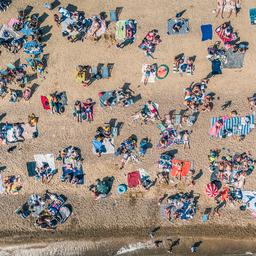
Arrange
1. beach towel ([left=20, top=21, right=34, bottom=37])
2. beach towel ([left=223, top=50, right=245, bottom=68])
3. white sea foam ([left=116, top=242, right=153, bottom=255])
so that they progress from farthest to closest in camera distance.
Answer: white sea foam ([left=116, top=242, right=153, bottom=255]) → beach towel ([left=20, top=21, right=34, bottom=37]) → beach towel ([left=223, top=50, right=245, bottom=68])

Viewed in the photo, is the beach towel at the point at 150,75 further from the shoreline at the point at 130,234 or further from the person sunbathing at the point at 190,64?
the shoreline at the point at 130,234

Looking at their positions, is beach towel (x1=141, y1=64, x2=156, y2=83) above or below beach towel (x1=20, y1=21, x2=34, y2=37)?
below

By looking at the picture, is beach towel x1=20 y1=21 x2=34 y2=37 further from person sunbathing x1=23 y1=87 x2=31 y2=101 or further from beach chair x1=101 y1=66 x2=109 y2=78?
beach chair x1=101 y1=66 x2=109 y2=78

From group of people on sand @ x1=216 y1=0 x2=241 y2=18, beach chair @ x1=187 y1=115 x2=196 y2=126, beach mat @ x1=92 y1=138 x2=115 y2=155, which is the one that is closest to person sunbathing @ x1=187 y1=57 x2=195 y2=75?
beach chair @ x1=187 y1=115 x2=196 y2=126

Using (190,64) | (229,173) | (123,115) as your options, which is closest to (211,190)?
(229,173)

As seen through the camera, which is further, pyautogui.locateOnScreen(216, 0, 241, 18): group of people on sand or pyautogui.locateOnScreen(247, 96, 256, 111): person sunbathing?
pyautogui.locateOnScreen(216, 0, 241, 18): group of people on sand

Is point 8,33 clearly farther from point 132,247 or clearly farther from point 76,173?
point 132,247

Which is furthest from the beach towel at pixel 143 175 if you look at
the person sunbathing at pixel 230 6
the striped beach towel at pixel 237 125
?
the person sunbathing at pixel 230 6
